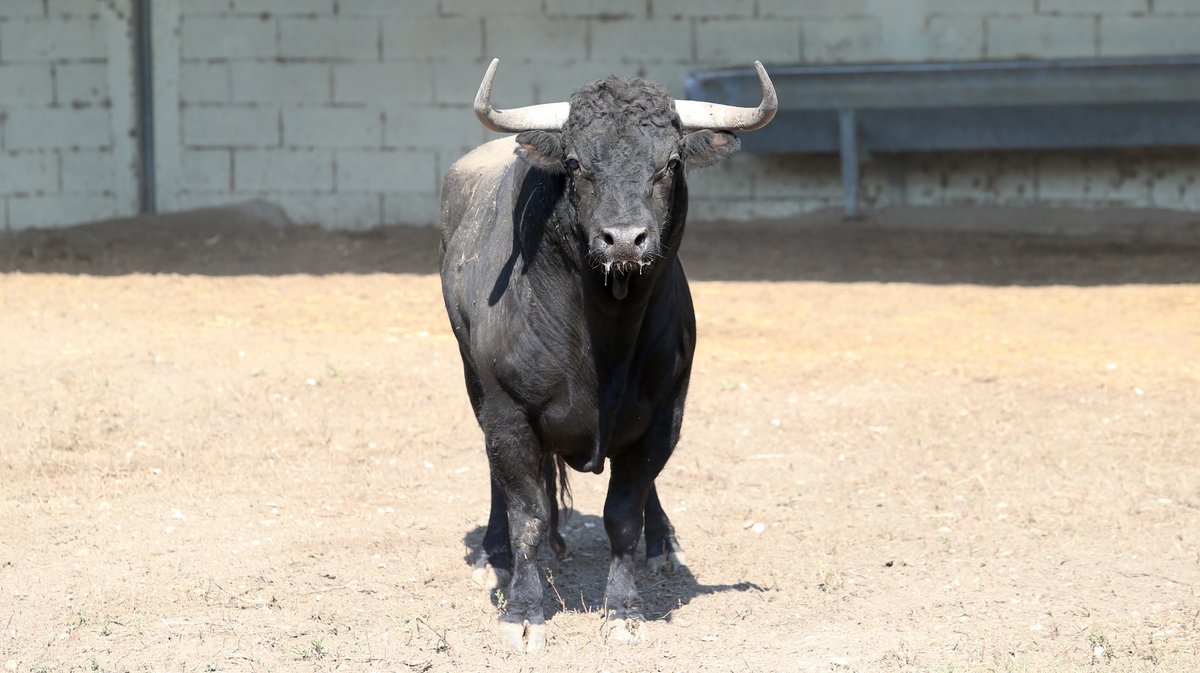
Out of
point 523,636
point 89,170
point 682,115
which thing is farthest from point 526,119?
point 89,170

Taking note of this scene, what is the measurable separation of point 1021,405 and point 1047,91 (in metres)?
5.84

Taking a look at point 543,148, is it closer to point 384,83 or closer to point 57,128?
point 384,83

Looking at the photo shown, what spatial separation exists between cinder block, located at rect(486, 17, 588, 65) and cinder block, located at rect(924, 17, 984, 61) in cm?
315

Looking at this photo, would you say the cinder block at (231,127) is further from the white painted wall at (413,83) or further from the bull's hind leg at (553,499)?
the bull's hind leg at (553,499)

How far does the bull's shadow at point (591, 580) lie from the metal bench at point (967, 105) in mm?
7320

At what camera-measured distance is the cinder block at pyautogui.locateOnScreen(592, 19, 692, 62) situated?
43.8ft

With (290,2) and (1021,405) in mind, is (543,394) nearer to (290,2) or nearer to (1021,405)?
(1021,405)

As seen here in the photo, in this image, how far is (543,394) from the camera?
5.00 m

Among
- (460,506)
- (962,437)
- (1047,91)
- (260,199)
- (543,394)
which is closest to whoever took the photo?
(543,394)

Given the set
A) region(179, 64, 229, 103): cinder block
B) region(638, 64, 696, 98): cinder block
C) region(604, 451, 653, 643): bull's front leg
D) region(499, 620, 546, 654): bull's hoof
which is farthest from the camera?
region(179, 64, 229, 103): cinder block

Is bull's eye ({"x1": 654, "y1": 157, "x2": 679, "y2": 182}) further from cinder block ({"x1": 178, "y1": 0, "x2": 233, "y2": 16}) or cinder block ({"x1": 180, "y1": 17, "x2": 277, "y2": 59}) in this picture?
cinder block ({"x1": 178, "y1": 0, "x2": 233, "y2": 16})

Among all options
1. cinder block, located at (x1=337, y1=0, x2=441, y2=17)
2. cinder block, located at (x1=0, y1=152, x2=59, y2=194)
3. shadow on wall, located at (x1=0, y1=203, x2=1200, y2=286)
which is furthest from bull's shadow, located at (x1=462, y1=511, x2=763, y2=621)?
cinder block, located at (x1=0, y1=152, x2=59, y2=194)

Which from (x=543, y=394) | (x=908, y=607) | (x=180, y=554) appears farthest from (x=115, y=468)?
(x=908, y=607)

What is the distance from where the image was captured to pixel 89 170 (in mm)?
13875
